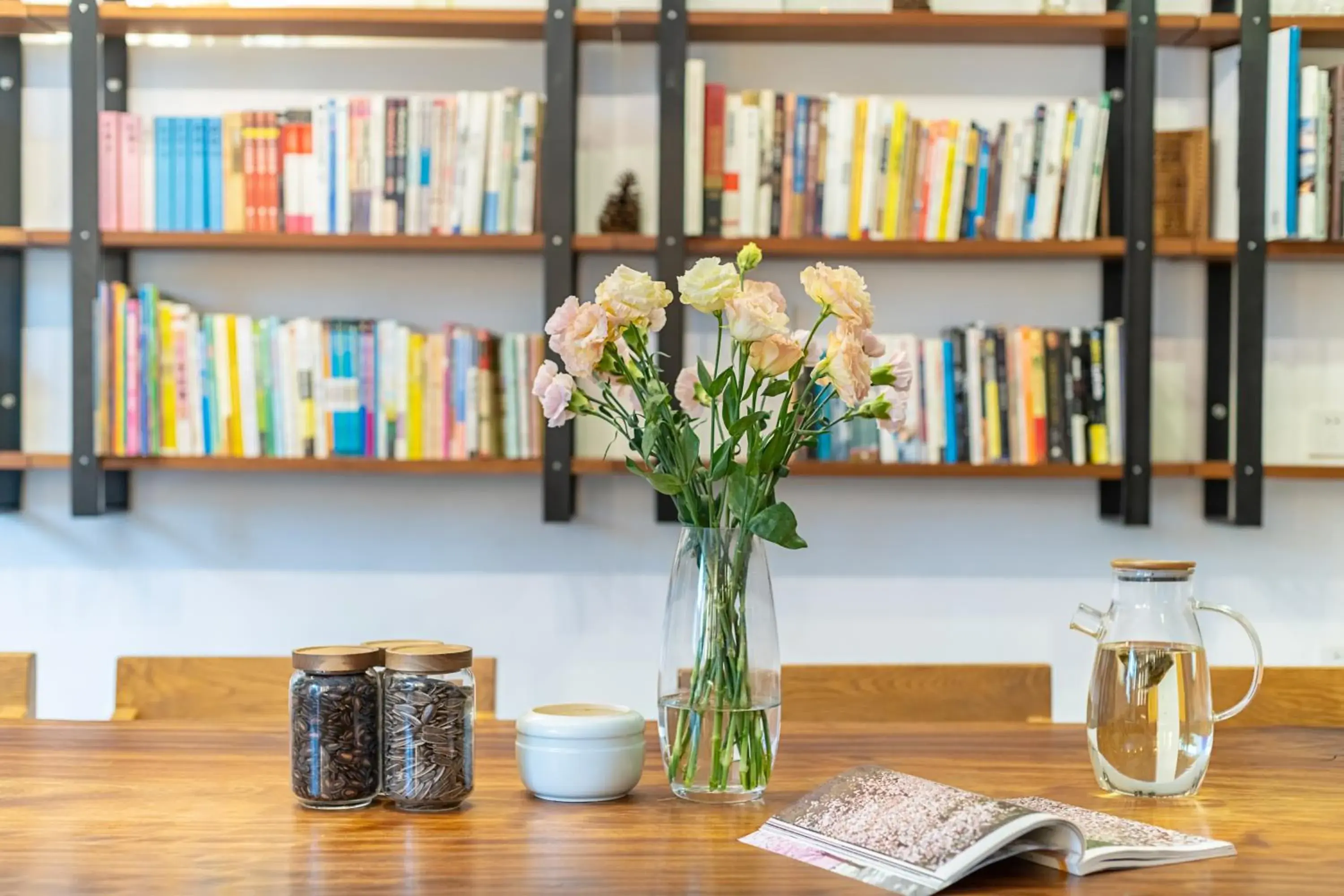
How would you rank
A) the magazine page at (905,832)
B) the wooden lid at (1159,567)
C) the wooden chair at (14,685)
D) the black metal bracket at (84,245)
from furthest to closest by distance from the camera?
the black metal bracket at (84,245), the wooden chair at (14,685), the wooden lid at (1159,567), the magazine page at (905,832)

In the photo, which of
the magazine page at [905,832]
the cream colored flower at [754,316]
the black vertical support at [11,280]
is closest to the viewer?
the magazine page at [905,832]

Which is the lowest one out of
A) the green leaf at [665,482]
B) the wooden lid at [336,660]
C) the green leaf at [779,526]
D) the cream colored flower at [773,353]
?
the wooden lid at [336,660]

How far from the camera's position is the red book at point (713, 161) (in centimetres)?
267

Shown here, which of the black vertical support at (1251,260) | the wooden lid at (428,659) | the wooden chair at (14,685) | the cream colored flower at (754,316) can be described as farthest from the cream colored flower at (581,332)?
the black vertical support at (1251,260)

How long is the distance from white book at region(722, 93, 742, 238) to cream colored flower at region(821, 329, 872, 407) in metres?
1.50

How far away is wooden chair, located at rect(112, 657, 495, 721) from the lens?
200 cm

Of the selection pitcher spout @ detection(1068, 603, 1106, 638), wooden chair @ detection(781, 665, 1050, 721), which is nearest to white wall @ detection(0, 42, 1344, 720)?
wooden chair @ detection(781, 665, 1050, 721)

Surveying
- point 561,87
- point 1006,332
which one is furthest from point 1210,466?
point 561,87

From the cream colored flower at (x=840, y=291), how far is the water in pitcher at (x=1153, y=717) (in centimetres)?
42

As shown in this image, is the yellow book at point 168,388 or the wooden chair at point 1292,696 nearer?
the wooden chair at point 1292,696

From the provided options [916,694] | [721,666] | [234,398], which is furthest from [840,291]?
[234,398]

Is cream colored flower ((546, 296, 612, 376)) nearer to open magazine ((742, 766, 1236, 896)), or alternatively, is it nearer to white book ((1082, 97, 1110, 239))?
open magazine ((742, 766, 1236, 896))

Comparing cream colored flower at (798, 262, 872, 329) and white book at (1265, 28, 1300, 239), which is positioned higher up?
white book at (1265, 28, 1300, 239)

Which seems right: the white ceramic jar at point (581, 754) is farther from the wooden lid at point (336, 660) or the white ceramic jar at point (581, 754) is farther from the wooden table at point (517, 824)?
the wooden lid at point (336, 660)
